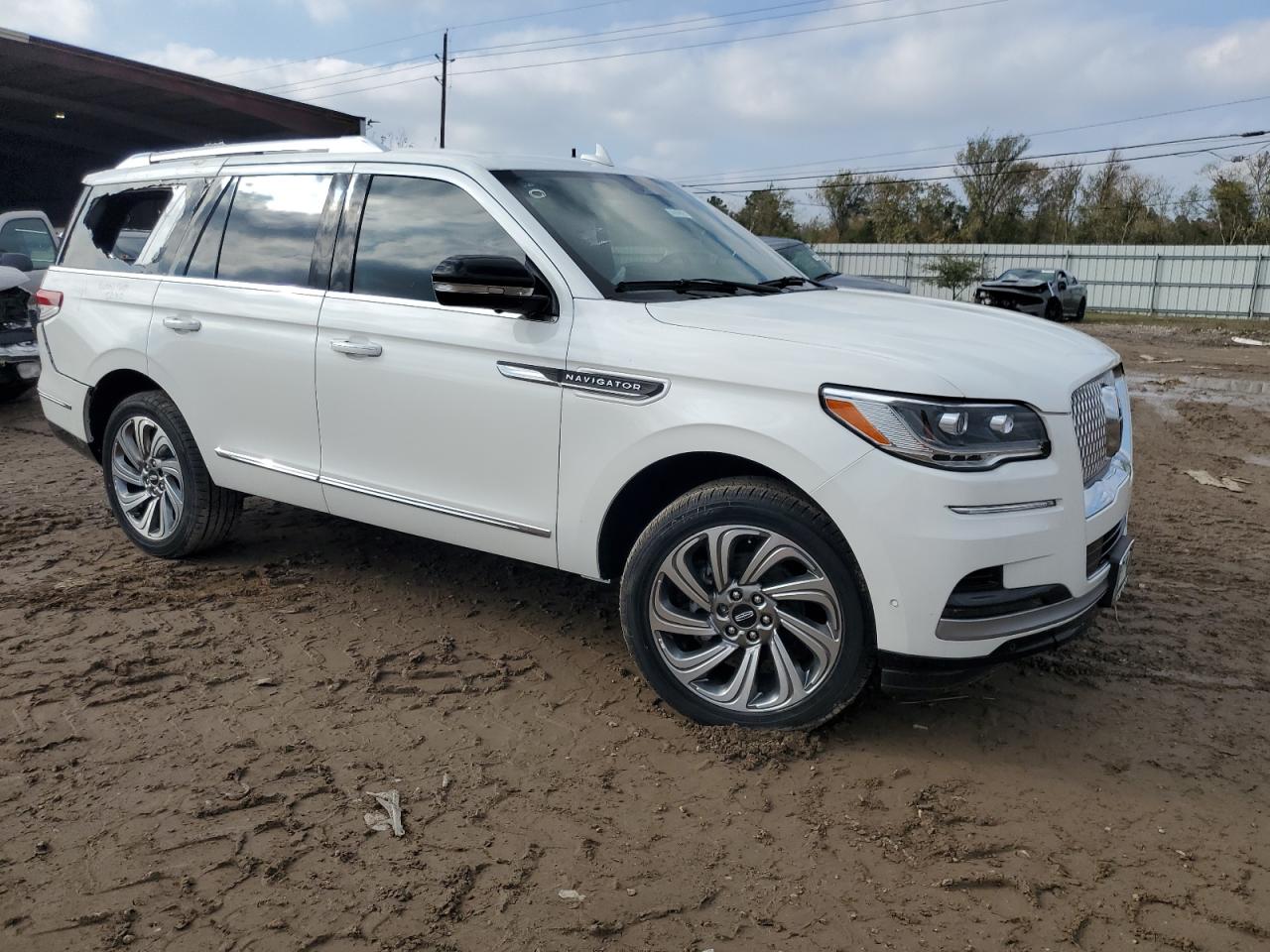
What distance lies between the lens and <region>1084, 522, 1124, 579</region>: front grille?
3.31 m

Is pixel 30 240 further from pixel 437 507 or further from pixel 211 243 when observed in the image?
pixel 437 507

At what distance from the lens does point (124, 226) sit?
549 centimetres

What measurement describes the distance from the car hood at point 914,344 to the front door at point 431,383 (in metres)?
0.63

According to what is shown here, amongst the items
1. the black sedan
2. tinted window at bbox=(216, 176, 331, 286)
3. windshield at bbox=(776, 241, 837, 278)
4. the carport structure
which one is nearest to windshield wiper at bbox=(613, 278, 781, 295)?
tinted window at bbox=(216, 176, 331, 286)

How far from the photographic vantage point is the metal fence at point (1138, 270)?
34094mm

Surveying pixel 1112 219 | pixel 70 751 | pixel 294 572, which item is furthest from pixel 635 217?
pixel 1112 219

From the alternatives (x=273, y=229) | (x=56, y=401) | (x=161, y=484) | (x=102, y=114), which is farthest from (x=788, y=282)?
(x=102, y=114)

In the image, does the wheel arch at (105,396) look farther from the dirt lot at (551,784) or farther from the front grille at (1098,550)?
the front grille at (1098,550)

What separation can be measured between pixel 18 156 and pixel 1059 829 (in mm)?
36815

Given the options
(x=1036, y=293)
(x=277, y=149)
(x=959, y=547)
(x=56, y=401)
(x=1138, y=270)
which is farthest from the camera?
(x=1138, y=270)

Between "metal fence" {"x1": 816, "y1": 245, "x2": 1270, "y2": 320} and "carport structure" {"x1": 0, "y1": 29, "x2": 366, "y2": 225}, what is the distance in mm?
22108

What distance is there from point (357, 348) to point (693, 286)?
4.43 feet

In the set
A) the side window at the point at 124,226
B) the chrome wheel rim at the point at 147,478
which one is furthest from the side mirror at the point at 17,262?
the chrome wheel rim at the point at 147,478

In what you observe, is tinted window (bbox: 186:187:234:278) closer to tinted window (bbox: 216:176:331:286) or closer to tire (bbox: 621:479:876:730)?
tinted window (bbox: 216:176:331:286)
